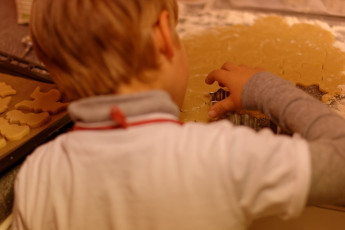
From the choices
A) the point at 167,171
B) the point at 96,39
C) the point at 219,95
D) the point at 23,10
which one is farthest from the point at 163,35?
the point at 23,10

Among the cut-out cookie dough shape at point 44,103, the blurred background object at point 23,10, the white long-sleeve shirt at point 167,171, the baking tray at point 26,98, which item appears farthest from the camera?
the blurred background object at point 23,10

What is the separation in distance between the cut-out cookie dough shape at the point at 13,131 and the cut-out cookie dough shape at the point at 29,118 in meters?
0.01

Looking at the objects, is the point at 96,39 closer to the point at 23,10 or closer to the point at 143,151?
the point at 143,151

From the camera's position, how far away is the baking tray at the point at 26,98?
693mm

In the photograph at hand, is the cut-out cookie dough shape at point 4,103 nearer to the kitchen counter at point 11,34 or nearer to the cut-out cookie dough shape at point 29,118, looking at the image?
the cut-out cookie dough shape at point 29,118

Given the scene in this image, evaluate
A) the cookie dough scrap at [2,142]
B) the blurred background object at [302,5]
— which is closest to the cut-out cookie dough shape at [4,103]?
the cookie dough scrap at [2,142]

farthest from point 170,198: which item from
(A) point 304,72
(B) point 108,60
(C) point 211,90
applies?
(A) point 304,72

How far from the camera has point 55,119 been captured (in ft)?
2.61

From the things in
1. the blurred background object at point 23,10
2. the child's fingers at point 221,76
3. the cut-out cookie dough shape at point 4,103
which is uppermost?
the blurred background object at point 23,10

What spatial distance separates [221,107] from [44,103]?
0.43m

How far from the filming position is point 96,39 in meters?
0.48

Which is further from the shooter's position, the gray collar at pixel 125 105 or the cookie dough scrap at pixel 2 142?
the cookie dough scrap at pixel 2 142

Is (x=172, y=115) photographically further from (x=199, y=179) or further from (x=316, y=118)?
(x=316, y=118)

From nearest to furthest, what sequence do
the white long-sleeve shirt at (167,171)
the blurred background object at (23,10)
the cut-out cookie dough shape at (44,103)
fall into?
the white long-sleeve shirt at (167,171) < the cut-out cookie dough shape at (44,103) < the blurred background object at (23,10)
